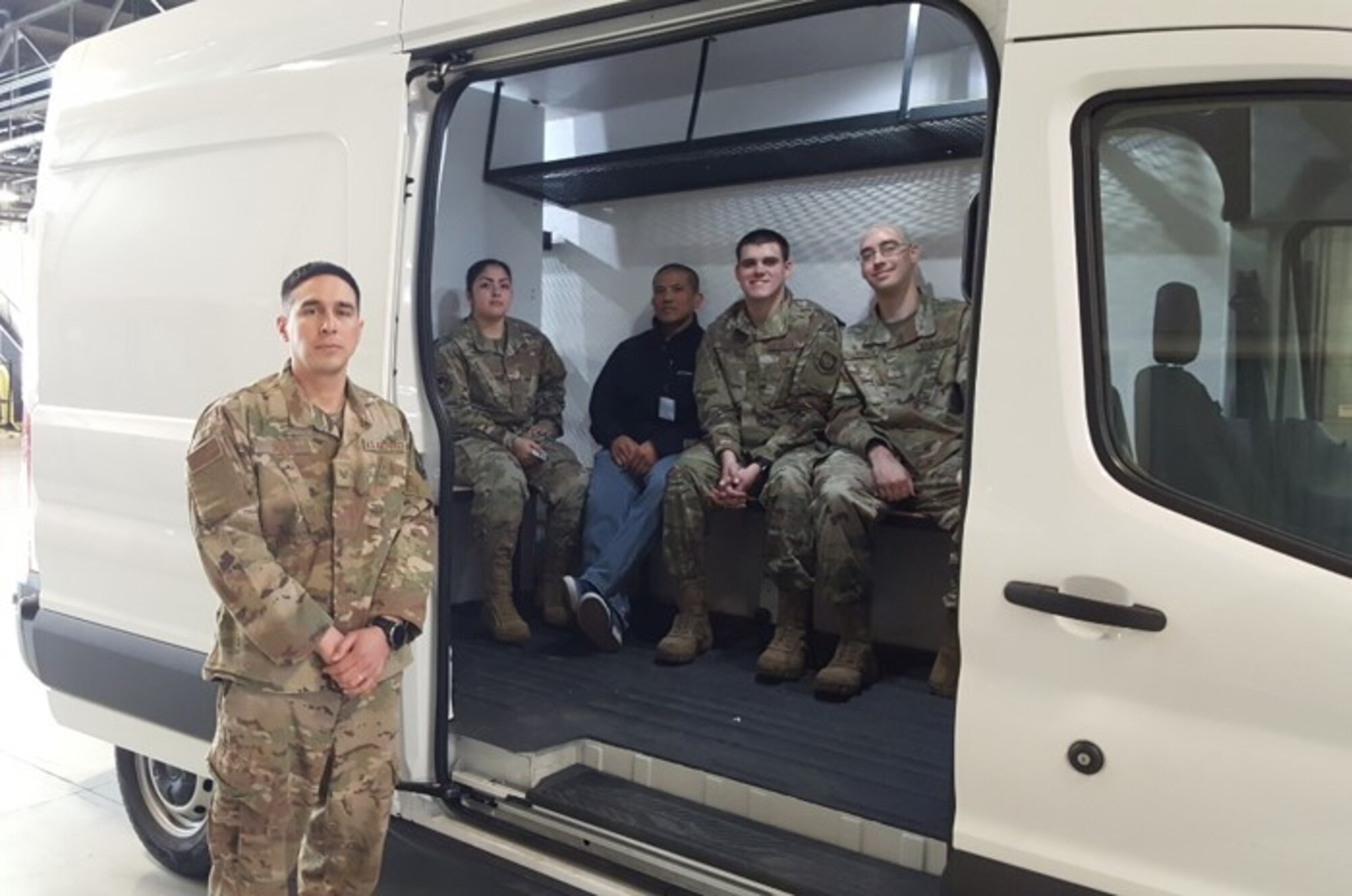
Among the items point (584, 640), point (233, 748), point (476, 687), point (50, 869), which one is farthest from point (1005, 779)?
point (50, 869)

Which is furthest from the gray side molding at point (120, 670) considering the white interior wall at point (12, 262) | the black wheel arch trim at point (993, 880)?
the white interior wall at point (12, 262)

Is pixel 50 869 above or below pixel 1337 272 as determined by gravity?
below

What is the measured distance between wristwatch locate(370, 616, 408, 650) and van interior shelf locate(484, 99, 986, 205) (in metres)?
2.14

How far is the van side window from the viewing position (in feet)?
4.38

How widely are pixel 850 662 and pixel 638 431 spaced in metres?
1.31

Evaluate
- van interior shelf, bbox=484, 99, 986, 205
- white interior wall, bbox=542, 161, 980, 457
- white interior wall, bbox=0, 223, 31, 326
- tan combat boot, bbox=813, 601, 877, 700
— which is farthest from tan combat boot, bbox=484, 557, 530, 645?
white interior wall, bbox=0, 223, 31, 326

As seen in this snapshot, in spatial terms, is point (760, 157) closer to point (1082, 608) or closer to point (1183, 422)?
point (1183, 422)

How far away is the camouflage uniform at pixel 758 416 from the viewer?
3.16 meters

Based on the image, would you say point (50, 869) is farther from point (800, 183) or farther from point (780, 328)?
point (800, 183)

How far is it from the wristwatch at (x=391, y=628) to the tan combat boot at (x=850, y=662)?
125 centimetres

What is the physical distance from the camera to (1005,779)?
4.89ft

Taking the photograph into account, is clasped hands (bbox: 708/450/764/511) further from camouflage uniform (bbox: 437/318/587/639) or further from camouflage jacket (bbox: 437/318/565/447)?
camouflage jacket (bbox: 437/318/565/447)

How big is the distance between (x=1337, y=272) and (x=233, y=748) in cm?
192

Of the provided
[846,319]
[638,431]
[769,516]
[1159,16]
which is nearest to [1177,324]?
[1159,16]
